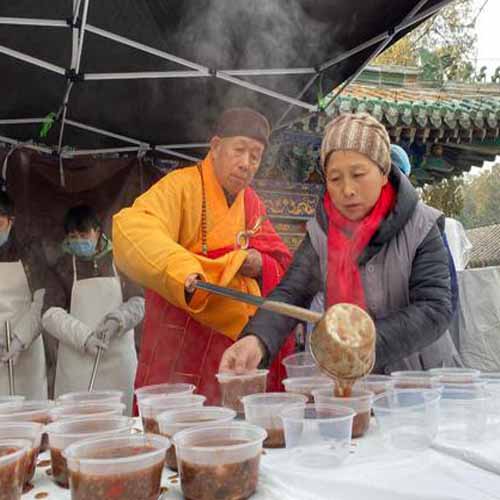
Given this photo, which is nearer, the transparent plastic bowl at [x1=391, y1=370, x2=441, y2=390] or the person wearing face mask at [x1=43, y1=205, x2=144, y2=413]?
the transparent plastic bowl at [x1=391, y1=370, x2=441, y2=390]

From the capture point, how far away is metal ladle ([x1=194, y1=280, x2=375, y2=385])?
145 cm

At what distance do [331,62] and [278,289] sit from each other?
1.77 meters

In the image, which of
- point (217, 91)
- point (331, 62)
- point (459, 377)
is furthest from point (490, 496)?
point (217, 91)

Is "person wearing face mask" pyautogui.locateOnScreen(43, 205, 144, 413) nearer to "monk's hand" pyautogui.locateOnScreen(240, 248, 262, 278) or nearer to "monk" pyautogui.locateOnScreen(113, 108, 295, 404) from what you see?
"monk" pyautogui.locateOnScreen(113, 108, 295, 404)

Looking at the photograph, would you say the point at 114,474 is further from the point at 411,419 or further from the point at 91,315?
the point at 91,315

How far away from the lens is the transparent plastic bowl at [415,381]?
1.51m

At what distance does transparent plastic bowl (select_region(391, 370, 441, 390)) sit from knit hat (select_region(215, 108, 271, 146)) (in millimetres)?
1304

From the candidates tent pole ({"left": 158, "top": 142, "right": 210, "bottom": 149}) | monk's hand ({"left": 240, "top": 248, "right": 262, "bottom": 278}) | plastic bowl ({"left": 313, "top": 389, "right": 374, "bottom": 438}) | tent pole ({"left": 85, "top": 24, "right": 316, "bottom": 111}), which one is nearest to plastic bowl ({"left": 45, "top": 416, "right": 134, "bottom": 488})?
plastic bowl ({"left": 313, "top": 389, "right": 374, "bottom": 438})

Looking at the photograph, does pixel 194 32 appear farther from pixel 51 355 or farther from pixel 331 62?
pixel 51 355

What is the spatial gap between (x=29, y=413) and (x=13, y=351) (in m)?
2.21

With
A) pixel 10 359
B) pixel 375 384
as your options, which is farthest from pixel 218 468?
pixel 10 359

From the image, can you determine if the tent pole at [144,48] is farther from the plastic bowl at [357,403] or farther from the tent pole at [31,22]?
the plastic bowl at [357,403]

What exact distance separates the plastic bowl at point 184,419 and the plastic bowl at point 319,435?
155 mm

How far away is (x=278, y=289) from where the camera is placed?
220 cm
